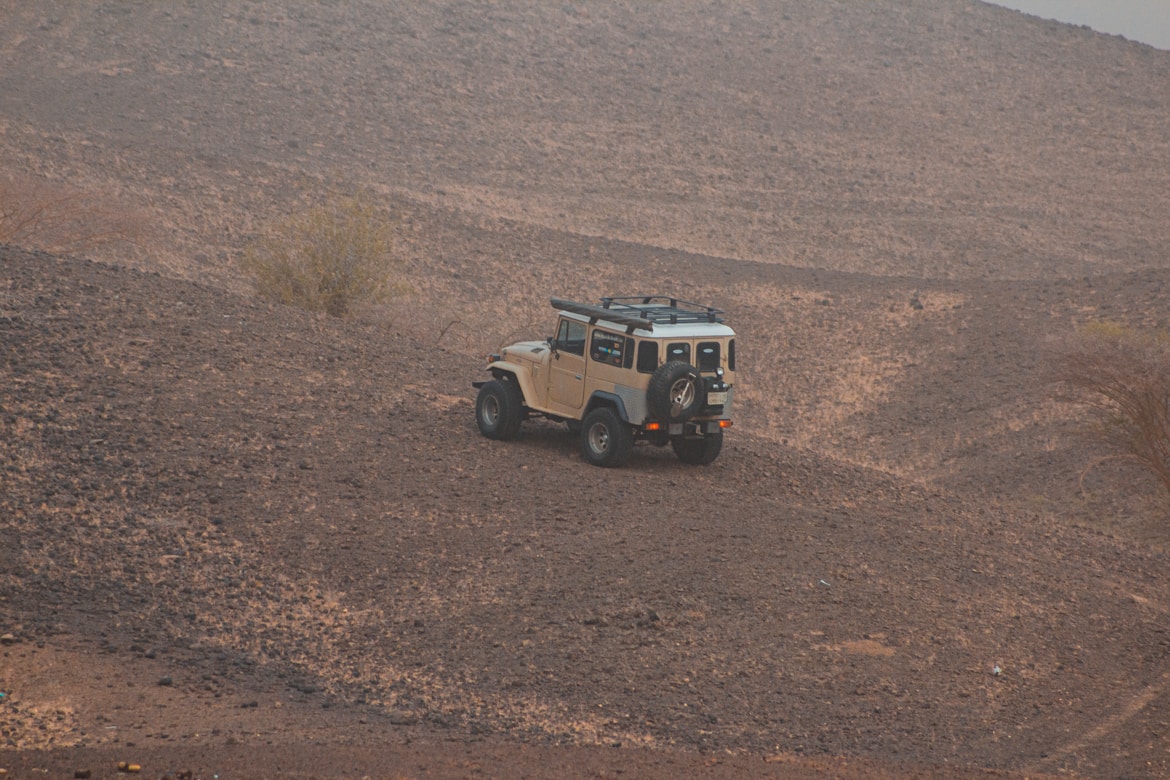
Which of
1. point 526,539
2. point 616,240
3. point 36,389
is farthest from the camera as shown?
point 616,240

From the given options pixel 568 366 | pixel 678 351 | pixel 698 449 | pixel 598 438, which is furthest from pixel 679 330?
pixel 698 449

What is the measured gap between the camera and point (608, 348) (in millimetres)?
16109

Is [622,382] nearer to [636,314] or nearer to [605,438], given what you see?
[605,438]

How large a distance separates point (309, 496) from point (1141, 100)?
59867mm

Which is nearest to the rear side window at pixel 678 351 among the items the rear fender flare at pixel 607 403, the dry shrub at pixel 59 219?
the rear fender flare at pixel 607 403

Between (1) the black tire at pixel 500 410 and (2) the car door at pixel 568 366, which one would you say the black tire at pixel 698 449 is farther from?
(1) the black tire at pixel 500 410

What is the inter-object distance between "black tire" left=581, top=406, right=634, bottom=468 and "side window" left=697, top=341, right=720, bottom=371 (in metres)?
1.33

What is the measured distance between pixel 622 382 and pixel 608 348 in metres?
0.55

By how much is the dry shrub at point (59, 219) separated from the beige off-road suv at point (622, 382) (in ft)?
42.1

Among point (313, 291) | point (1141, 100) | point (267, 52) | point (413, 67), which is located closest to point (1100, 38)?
point (1141, 100)

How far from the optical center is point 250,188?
3897cm

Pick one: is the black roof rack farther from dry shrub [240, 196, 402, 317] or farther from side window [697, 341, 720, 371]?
dry shrub [240, 196, 402, 317]

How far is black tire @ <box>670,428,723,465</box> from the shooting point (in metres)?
16.9

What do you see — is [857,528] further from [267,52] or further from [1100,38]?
[1100,38]
